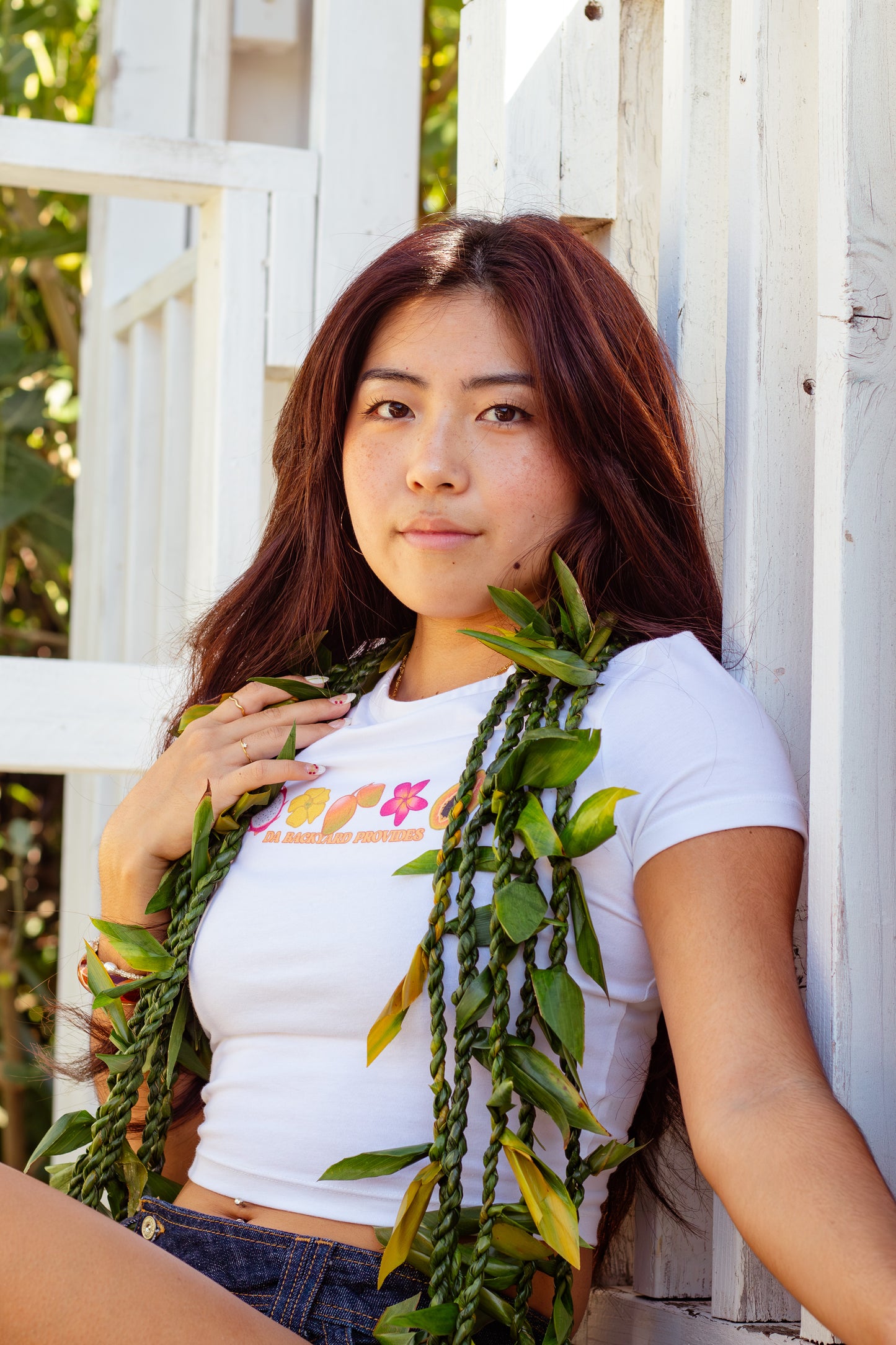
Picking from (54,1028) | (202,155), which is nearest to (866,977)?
(54,1028)

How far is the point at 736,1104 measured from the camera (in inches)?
44.6

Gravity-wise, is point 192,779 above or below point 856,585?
below

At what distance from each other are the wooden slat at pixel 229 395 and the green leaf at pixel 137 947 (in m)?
0.72

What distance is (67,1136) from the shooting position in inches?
64.4

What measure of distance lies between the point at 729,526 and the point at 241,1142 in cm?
78

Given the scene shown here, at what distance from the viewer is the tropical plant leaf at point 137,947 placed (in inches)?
64.1

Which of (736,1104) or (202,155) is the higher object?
(202,155)

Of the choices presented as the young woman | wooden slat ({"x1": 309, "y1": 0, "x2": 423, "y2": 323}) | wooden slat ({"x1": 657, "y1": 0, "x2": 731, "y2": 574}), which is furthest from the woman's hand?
wooden slat ({"x1": 309, "y1": 0, "x2": 423, "y2": 323})

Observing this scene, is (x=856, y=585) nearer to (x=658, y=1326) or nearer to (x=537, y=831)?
(x=537, y=831)

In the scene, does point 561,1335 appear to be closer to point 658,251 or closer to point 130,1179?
point 130,1179

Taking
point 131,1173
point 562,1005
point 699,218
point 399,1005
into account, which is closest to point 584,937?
point 562,1005

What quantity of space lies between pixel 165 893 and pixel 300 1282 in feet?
1.68

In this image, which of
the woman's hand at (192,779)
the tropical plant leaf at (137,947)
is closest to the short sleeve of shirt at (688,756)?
the woman's hand at (192,779)

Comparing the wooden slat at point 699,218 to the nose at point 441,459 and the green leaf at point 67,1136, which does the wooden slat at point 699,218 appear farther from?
the green leaf at point 67,1136
